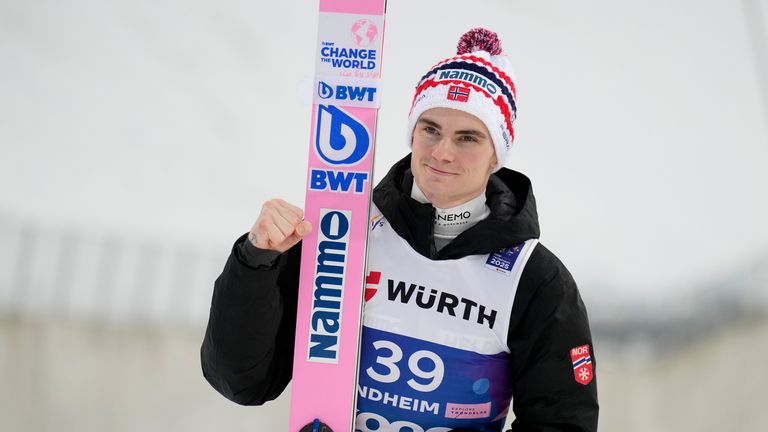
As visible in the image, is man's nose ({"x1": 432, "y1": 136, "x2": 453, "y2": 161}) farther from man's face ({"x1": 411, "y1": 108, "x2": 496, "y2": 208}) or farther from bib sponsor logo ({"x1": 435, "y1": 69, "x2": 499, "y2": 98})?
bib sponsor logo ({"x1": 435, "y1": 69, "x2": 499, "y2": 98})

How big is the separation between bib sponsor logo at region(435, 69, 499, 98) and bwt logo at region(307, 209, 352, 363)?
0.33 m

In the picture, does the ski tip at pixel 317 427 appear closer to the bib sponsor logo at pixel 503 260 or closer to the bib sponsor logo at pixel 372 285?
the bib sponsor logo at pixel 372 285

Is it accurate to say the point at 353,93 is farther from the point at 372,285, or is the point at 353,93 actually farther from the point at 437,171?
the point at 372,285

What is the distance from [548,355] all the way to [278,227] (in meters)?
0.56

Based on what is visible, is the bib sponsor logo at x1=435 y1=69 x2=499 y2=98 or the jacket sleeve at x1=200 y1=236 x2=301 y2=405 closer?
the jacket sleeve at x1=200 y1=236 x2=301 y2=405

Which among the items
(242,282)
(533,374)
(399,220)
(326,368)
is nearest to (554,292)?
(533,374)

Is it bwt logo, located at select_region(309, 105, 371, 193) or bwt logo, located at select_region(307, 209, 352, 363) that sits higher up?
bwt logo, located at select_region(309, 105, 371, 193)

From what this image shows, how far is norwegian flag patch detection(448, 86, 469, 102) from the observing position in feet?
5.04

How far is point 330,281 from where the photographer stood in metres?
1.59

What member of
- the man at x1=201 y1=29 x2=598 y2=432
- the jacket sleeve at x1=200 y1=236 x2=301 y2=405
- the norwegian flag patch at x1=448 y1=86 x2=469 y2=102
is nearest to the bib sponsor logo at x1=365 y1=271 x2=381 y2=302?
the man at x1=201 y1=29 x2=598 y2=432

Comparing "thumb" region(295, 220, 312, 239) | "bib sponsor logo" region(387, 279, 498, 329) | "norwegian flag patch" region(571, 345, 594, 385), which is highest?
"thumb" region(295, 220, 312, 239)
